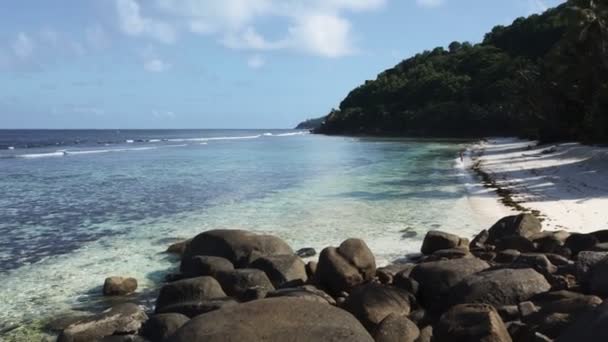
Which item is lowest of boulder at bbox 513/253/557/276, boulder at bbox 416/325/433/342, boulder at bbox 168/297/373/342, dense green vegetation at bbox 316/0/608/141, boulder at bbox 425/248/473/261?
boulder at bbox 425/248/473/261

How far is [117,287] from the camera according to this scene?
385 inches

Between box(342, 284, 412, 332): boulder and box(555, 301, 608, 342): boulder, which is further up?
box(555, 301, 608, 342): boulder

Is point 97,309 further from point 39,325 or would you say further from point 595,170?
point 595,170

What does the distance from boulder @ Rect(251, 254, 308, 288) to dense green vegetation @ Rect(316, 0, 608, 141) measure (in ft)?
98.9

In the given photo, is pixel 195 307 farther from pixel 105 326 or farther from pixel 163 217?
pixel 163 217

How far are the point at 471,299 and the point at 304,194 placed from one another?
16.4 meters

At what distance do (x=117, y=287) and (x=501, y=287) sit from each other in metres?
6.51

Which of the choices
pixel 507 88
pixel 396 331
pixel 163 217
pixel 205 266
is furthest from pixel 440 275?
pixel 507 88

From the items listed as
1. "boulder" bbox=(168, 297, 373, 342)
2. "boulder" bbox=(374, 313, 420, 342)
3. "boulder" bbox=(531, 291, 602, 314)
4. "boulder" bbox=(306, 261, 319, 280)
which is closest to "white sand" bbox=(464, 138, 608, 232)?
"boulder" bbox=(306, 261, 319, 280)

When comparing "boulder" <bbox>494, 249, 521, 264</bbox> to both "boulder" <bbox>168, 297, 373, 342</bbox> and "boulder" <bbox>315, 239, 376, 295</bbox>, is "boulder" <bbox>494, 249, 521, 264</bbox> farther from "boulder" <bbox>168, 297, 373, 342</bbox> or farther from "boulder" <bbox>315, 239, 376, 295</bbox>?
"boulder" <bbox>168, 297, 373, 342</bbox>

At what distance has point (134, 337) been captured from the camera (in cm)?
661

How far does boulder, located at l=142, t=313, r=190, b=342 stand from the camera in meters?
6.52

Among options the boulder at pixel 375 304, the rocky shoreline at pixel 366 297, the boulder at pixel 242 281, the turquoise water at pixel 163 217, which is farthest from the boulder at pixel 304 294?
the turquoise water at pixel 163 217

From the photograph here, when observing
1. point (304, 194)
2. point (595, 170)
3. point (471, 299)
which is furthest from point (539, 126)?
point (471, 299)
